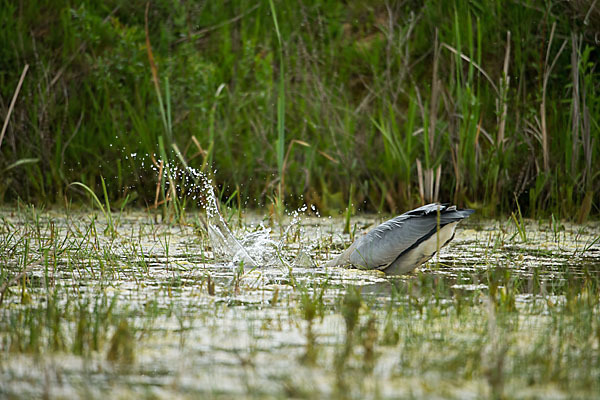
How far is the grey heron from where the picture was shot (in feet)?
10.6

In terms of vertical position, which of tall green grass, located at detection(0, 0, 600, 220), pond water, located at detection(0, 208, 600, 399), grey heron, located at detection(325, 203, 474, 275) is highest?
tall green grass, located at detection(0, 0, 600, 220)

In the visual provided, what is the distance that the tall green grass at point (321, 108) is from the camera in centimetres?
502

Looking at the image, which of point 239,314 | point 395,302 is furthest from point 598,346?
point 239,314

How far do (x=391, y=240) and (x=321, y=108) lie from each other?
2.79m

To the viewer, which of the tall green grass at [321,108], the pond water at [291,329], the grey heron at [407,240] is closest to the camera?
the pond water at [291,329]

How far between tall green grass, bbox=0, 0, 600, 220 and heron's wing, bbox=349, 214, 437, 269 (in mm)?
1320

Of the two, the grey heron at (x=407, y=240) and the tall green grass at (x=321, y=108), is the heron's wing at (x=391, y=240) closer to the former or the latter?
the grey heron at (x=407, y=240)

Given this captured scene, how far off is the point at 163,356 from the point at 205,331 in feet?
0.77

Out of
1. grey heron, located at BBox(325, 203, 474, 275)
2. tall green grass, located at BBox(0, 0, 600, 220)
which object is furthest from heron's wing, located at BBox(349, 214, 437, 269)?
tall green grass, located at BBox(0, 0, 600, 220)

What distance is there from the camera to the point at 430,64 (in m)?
6.50

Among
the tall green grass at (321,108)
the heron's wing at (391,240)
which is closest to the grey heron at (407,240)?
the heron's wing at (391,240)

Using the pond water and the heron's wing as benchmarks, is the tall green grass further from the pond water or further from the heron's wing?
the pond water

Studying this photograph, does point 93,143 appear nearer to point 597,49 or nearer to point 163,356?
point 597,49

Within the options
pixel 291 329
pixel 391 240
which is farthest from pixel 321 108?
pixel 291 329
